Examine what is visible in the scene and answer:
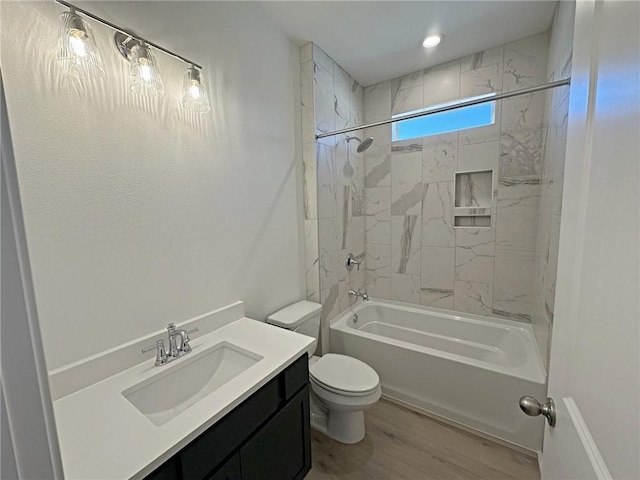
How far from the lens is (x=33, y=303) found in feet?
0.99

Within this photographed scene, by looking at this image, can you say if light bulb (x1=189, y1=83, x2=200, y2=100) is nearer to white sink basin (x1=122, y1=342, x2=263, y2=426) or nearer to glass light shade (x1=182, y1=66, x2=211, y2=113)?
glass light shade (x1=182, y1=66, x2=211, y2=113)

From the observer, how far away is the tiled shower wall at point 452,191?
85.2 inches

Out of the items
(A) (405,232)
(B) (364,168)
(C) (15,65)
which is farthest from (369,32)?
(C) (15,65)

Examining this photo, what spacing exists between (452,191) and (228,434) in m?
2.43

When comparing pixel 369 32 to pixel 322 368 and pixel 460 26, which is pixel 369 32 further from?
pixel 322 368

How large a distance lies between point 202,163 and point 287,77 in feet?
3.32

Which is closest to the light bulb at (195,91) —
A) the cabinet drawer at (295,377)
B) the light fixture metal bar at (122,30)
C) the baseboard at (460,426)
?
the light fixture metal bar at (122,30)

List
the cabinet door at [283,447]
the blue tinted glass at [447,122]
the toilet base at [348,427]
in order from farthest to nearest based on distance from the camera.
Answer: the blue tinted glass at [447,122]
the toilet base at [348,427]
the cabinet door at [283,447]

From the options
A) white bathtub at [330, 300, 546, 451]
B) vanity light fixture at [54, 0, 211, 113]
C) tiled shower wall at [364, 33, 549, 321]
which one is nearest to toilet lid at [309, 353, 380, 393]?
white bathtub at [330, 300, 546, 451]

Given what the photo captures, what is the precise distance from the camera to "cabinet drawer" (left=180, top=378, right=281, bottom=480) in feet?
2.78

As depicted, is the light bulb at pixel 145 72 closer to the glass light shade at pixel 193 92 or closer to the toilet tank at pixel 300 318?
the glass light shade at pixel 193 92

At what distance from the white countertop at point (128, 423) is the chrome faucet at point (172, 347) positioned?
32mm

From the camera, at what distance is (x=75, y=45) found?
95cm

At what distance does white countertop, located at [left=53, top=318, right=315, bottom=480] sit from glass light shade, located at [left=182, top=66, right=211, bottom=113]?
3.92ft
